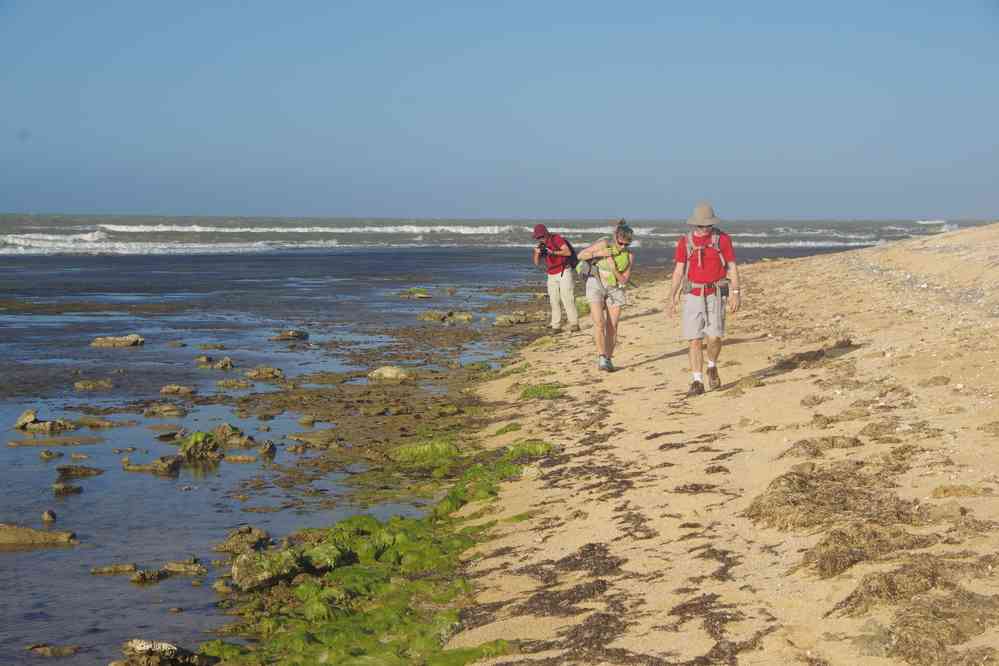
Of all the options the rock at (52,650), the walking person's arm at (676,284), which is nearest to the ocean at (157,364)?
the rock at (52,650)

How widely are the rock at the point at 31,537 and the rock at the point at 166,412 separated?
491 centimetres

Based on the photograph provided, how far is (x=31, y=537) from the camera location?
8125 mm

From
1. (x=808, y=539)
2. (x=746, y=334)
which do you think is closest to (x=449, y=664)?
(x=808, y=539)

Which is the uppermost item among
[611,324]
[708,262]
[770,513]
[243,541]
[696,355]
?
[708,262]

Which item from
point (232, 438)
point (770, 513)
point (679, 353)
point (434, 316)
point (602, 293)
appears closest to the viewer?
point (770, 513)

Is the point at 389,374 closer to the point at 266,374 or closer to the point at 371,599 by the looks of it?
the point at 266,374

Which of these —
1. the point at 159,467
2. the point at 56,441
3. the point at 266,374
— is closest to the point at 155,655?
the point at 159,467

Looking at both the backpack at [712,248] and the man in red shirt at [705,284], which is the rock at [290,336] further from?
the backpack at [712,248]

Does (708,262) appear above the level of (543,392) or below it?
above

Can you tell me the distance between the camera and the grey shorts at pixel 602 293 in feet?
44.3

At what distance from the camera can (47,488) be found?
9.65 metres

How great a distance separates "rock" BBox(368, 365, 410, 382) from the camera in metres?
15.5

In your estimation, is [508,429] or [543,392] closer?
[508,429]

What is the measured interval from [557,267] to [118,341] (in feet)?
27.2
